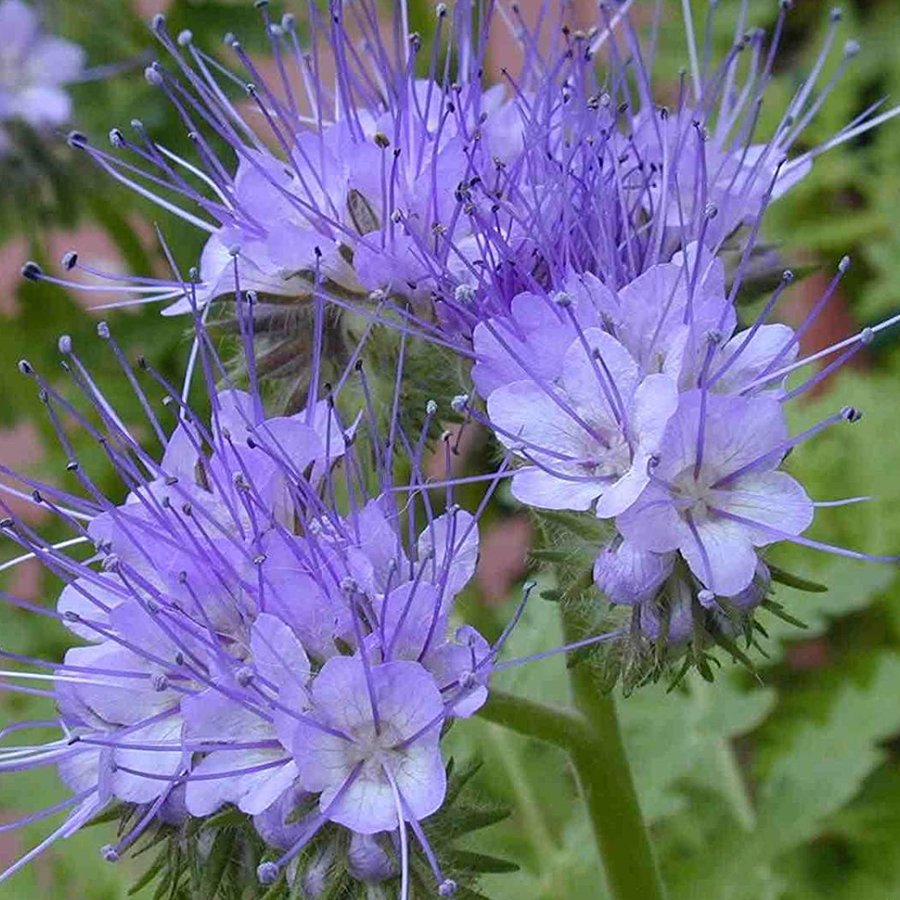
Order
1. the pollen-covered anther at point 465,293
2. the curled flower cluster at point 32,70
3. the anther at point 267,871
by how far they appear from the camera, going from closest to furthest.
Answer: the anther at point 267,871 → the pollen-covered anther at point 465,293 → the curled flower cluster at point 32,70

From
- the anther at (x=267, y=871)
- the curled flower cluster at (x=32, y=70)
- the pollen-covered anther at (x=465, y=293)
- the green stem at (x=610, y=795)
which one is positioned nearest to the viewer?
the anther at (x=267, y=871)

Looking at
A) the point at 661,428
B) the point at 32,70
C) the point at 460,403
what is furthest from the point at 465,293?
the point at 32,70

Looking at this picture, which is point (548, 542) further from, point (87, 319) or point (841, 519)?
point (87, 319)

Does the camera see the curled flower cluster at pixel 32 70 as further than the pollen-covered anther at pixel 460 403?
Yes

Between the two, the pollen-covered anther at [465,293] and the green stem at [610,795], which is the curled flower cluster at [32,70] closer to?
the pollen-covered anther at [465,293]

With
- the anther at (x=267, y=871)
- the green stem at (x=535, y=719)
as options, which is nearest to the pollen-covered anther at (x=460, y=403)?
the green stem at (x=535, y=719)

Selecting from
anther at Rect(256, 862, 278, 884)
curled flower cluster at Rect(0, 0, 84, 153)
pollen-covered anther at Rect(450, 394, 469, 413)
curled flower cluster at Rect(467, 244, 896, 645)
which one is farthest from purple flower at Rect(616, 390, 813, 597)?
curled flower cluster at Rect(0, 0, 84, 153)
